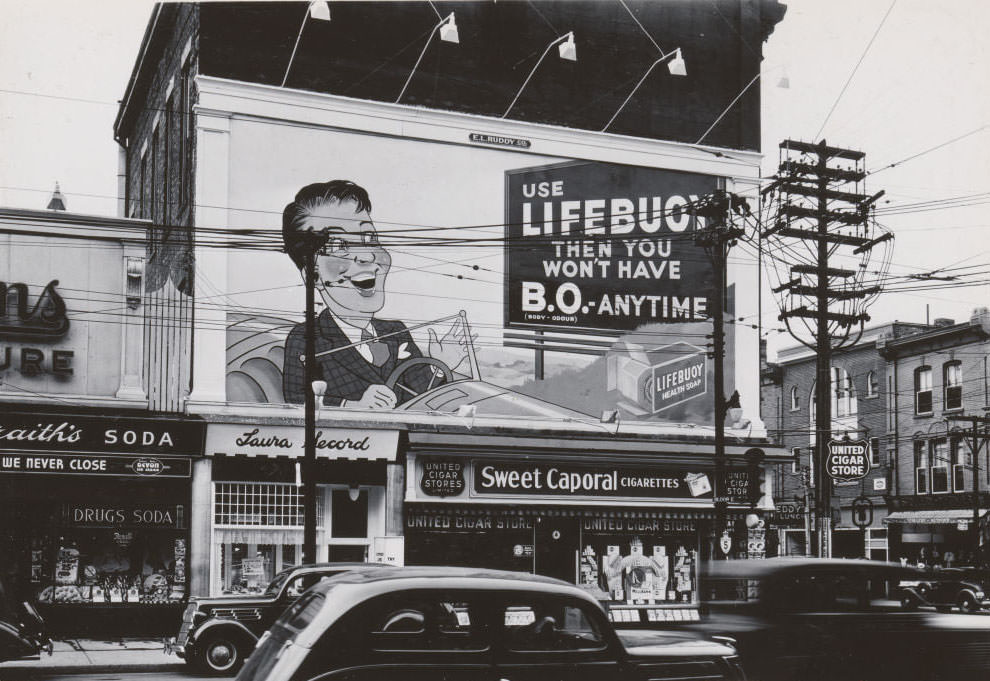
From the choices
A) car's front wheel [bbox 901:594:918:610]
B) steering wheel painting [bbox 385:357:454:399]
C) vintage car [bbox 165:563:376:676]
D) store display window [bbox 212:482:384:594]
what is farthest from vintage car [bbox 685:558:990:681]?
steering wheel painting [bbox 385:357:454:399]

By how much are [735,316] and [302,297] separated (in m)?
11.9

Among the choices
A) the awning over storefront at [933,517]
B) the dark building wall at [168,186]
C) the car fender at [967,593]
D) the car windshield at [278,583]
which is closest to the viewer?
the car windshield at [278,583]

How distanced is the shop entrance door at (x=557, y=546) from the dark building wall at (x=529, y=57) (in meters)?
10.4

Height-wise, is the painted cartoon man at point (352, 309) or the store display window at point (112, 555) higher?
the painted cartoon man at point (352, 309)

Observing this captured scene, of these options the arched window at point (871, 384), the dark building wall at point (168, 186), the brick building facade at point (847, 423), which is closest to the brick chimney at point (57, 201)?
the dark building wall at point (168, 186)

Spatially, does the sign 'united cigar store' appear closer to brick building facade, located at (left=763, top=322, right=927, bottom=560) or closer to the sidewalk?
the sidewalk

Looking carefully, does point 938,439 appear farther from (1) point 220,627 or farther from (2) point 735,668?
(2) point 735,668

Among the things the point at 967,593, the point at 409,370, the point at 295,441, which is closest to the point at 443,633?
the point at 295,441

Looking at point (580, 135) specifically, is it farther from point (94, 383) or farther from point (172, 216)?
point (94, 383)

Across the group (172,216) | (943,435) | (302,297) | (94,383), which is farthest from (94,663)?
(943,435)

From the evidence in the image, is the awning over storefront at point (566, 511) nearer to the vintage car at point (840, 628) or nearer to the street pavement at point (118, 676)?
the street pavement at point (118, 676)

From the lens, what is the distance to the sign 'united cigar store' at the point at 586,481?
86.8 ft

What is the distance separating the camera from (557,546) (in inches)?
1078

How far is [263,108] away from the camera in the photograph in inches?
1009
